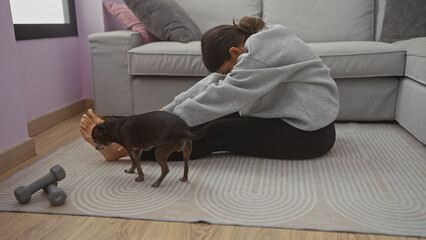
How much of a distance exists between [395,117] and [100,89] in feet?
5.82

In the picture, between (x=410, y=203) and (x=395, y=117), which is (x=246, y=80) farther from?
(x=395, y=117)

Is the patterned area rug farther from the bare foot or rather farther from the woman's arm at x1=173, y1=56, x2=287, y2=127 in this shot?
the woman's arm at x1=173, y1=56, x2=287, y2=127

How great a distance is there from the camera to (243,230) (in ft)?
3.43

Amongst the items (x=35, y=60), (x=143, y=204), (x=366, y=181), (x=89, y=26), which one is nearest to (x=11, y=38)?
(x=35, y=60)

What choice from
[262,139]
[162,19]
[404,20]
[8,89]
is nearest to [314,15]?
[404,20]

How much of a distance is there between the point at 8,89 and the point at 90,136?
440mm

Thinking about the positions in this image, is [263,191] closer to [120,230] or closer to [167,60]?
[120,230]

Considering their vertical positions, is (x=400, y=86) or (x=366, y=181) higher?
(x=400, y=86)

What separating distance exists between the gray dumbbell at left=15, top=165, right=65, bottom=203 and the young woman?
31 centimetres

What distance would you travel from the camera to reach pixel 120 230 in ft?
3.48

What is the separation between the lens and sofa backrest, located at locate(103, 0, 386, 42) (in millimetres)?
2533

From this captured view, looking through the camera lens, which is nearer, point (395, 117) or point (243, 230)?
point (243, 230)

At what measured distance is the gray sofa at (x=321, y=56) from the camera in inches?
79.8

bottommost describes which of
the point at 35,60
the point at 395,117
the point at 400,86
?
the point at 395,117
